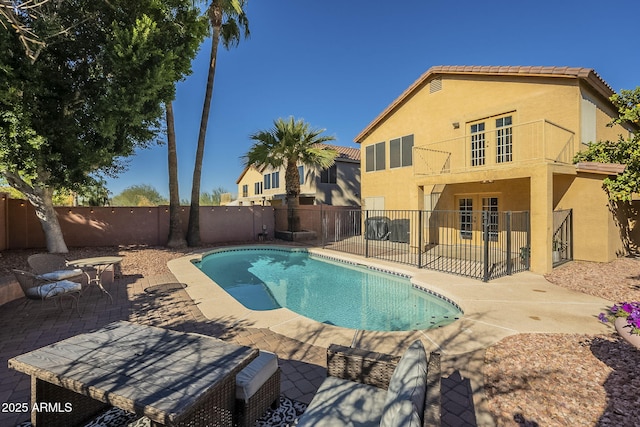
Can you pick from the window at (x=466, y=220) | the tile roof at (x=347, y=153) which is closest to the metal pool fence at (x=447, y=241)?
the window at (x=466, y=220)

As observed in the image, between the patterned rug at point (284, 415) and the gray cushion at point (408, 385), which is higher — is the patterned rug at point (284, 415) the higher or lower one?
the lower one

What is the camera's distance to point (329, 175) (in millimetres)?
23375

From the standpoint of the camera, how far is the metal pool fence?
31.7ft

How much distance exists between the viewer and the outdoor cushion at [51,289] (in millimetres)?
5316

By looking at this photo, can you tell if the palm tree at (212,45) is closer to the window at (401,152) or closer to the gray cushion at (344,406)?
the window at (401,152)

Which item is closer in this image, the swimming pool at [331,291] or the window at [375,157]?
the swimming pool at [331,291]

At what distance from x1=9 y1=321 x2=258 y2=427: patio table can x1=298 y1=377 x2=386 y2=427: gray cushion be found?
2.30ft

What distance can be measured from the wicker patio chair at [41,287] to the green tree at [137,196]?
144ft

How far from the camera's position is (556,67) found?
10305 millimetres

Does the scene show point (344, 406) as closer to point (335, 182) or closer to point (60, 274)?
point (60, 274)

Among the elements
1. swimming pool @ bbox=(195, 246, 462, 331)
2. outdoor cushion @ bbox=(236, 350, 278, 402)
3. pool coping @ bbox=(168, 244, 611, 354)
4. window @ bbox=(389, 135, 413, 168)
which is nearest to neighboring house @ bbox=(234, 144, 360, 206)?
window @ bbox=(389, 135, 413, 168)

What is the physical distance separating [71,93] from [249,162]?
28.1 feet

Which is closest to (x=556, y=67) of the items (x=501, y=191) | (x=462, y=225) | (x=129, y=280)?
(x=501, y=191)

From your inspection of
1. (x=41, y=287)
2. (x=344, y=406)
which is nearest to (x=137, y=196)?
(x=41, y=287)
